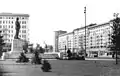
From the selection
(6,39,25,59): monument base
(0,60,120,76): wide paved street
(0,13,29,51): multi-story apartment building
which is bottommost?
(0,60,120,76): wide paved street

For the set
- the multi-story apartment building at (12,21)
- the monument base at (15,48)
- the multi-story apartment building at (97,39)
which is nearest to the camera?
the monument base at (15,48)

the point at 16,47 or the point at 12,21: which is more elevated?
the point at 12,21

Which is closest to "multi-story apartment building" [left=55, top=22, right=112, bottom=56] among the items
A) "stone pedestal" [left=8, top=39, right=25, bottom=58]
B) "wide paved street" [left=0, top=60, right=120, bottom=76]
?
"stone pedestal" [left=8, top=39, right=25, bottom=58]

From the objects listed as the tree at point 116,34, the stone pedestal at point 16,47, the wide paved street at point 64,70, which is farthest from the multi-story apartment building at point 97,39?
the wide paved street at point 64,70

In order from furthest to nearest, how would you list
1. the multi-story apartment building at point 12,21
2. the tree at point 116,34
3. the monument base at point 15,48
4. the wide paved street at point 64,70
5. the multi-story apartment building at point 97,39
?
1. the multi-story apartment building at point 12,21
2. the multi-story apartment building at point 97,39
3. the monument base at point 15,48
4. the tree at point 116,34
5. the wide paved street at point 64,70

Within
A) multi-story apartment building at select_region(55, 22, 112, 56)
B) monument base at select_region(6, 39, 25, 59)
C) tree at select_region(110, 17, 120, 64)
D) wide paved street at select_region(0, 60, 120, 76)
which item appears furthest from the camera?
multi-story apartment building at select_region(55, 22, 112, 56)

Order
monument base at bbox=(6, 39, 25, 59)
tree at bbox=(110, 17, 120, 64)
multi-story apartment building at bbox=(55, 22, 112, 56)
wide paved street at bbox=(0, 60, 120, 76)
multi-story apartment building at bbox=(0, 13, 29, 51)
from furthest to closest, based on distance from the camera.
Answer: multi-story apartment building at bbox=(0, 13, 29, 51)
multi-story apartment building at bbox=(55, 22, 112, 56)
monument base at bbox=(6, 39, 25, 59)
tree at bbox=(110, 17, 120, 64)
wide paved street at bbox=(0, 60, 120, 76)

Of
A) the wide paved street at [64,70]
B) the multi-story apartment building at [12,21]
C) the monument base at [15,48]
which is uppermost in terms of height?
the multi-story apartment building at [12,21]

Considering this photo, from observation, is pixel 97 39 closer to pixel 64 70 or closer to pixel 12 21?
pixel 12 21

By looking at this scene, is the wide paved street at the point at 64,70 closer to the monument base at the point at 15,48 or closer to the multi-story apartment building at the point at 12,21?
the monument base at the point at 15,48

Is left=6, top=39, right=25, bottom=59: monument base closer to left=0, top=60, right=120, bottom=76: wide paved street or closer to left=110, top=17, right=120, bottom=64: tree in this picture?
left=110, top=17, right=120, bottom=64: tree

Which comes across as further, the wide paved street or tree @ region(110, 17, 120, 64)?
tree @ region(110, 17, 120, 64)

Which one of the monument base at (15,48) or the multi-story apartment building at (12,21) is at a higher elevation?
the multi-story apartment building at (12,21)

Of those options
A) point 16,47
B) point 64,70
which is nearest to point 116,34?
point 64,70
